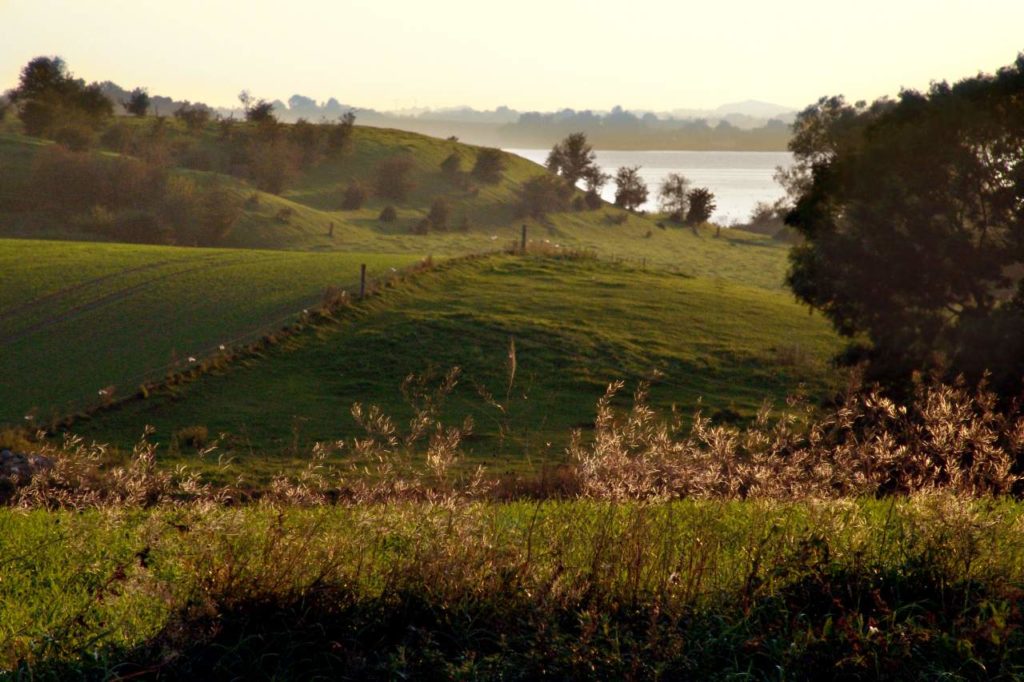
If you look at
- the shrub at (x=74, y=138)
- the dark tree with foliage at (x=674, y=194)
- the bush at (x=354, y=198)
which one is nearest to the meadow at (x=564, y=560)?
the bush at (x=354, y=198)

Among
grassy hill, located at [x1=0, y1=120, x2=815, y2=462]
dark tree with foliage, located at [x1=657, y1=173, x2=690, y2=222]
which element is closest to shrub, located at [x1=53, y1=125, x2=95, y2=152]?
grassy hill, located at [x1=0, y1=120, x2=815, y2=462]

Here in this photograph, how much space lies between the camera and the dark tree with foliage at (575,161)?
109 metres

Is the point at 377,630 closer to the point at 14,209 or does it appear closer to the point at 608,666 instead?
the point at 608,666

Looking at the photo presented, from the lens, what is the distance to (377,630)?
18.5 feet

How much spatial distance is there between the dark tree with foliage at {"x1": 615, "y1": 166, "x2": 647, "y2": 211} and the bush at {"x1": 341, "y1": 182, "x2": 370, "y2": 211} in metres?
29.4

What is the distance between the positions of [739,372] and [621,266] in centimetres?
1846

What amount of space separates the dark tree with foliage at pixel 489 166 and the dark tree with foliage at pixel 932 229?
78.9 m

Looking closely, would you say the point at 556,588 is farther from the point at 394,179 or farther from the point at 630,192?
the point at 630,192

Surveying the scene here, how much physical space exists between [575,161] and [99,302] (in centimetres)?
7698

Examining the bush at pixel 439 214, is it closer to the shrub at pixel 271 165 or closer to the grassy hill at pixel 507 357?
the shrub at pixel 271 165

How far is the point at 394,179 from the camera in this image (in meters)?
94.4

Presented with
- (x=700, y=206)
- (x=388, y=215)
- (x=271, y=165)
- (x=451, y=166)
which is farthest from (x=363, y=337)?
(x=451, y=166)

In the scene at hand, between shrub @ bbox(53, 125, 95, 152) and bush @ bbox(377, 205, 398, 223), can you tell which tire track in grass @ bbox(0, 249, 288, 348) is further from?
shrub @ bbox(53, 125, 95, 152)

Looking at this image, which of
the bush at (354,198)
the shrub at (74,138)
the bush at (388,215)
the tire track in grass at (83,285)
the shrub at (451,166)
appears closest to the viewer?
the tire track in grass at (83,285)
